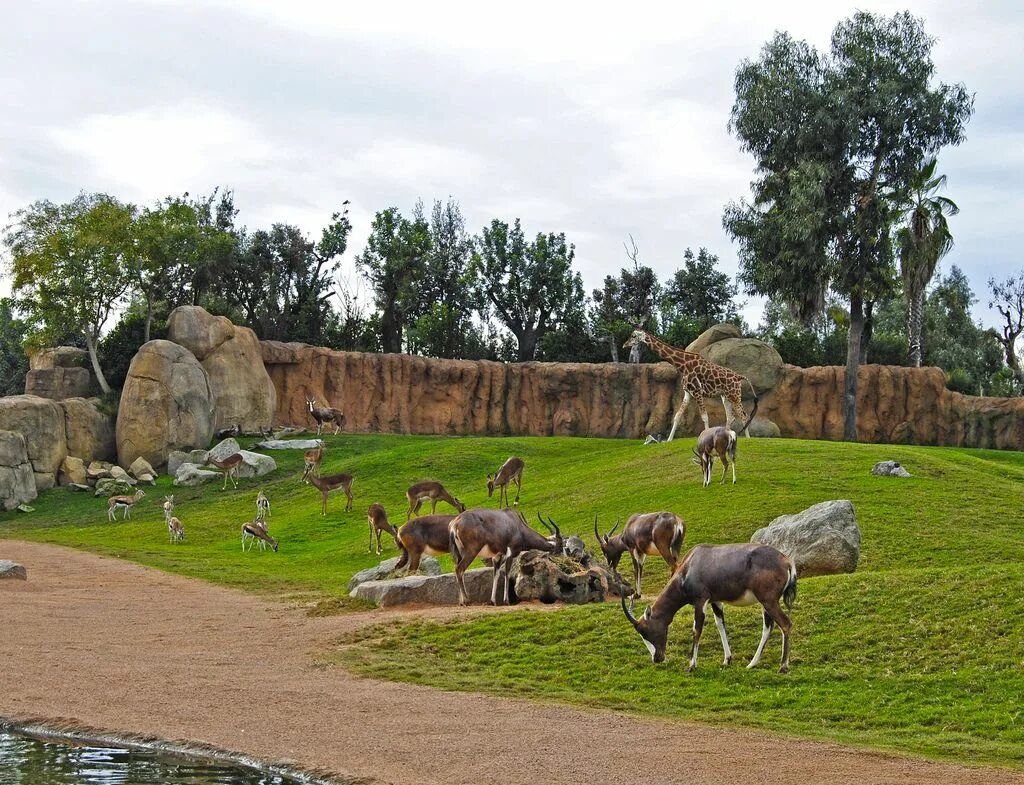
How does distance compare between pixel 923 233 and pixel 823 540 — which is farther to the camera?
pixel 923 233

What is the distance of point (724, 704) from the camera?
43.3 ft

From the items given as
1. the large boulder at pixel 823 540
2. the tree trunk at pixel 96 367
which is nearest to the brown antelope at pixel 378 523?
the large boulder at pixel 823 540

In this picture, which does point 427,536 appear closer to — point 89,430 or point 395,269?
point 89,430

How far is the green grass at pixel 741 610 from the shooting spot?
13.2 metres

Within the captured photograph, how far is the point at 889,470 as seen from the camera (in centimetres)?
3045

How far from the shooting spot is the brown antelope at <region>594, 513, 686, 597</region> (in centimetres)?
1942

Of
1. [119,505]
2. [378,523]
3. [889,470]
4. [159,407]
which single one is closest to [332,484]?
[119,505]

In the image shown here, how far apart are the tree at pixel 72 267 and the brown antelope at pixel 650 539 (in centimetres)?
3754

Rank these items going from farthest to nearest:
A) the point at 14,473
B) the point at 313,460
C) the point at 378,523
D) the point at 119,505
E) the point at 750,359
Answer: the point at 750,359, the point at 14,473, the point at 313,460, the point at 119,505, the point at 378,523

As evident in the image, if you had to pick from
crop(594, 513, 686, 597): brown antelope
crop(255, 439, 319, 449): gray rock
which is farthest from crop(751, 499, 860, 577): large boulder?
crop(255, 439, 319, 449): gray rock

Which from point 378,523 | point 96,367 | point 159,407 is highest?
point 96,367

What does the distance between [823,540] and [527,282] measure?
5065 cm

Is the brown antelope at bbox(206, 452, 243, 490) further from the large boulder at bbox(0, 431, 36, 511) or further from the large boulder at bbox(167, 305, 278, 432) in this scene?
the large boulder at bbox(167, 305, 278, 432)

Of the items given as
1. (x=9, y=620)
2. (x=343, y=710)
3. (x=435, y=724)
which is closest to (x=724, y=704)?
(x=435, y=724)
